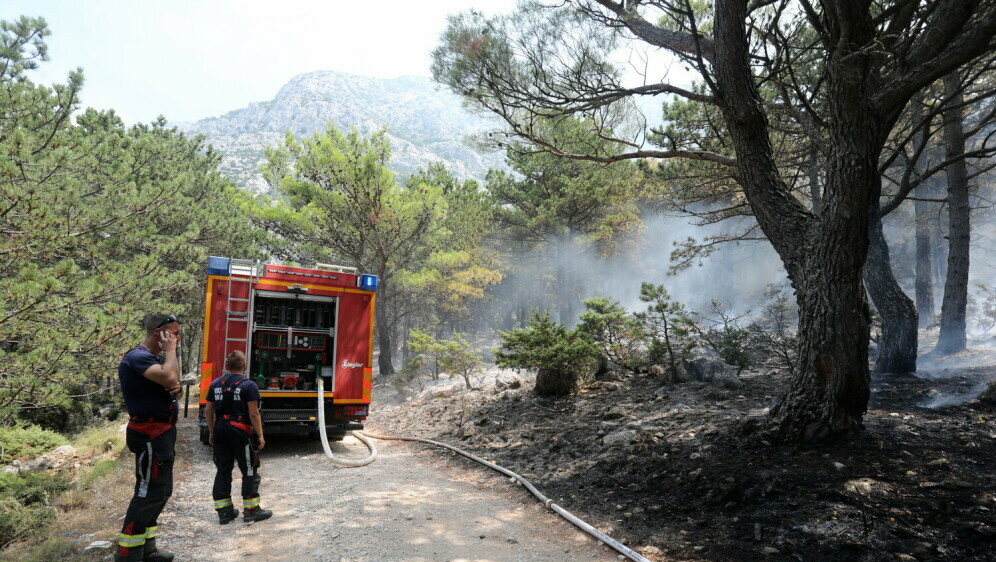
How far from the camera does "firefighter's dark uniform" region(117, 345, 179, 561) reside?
143 inches

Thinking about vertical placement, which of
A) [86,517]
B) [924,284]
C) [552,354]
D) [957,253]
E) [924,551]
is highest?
[924,284]

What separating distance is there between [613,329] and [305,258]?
13368mm

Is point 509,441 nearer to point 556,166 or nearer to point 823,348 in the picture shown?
point 823,348

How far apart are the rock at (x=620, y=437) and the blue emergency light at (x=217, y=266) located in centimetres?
620

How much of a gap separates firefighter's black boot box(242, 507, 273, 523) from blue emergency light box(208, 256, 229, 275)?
13.6 ft

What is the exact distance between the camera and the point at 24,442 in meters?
9.23

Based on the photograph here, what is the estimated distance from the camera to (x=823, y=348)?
15.9ft

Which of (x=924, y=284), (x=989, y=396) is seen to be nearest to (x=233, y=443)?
(x=989, y=396)

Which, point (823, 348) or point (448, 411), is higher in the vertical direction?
point (823, 348)

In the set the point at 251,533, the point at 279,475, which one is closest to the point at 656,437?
the point at 251,533

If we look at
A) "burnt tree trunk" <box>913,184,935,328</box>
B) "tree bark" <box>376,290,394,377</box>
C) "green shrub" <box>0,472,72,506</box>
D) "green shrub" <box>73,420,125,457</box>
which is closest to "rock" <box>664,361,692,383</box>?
"green shrub" <box>0,472,72,506</box>

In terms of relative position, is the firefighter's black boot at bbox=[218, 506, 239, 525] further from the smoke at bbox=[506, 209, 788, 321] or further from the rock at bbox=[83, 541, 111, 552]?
the smoke at bbox=[506, 209, 788, 321]

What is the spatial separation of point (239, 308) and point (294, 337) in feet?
3.43

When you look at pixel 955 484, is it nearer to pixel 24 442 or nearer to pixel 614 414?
pixel 614 414
